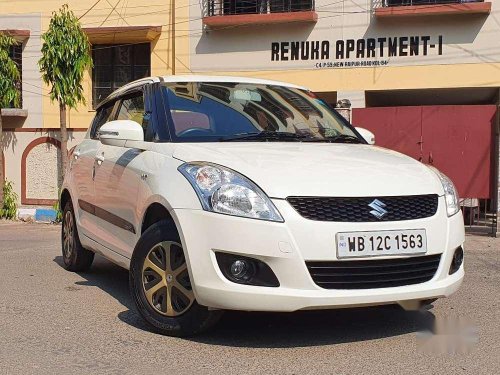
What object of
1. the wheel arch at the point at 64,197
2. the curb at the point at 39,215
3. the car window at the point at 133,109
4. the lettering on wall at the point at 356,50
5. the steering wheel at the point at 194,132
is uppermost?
the lettering on wall at the point at 356,50

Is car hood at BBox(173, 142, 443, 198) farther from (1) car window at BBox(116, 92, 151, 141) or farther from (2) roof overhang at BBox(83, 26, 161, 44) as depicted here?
(2) roof overhang at BBox(83, 26, 161, 44)

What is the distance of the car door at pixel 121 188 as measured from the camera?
4488mm

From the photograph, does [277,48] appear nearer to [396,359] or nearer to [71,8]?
[71,8]

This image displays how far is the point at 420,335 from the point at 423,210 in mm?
846

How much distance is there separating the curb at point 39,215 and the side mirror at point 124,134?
768cm

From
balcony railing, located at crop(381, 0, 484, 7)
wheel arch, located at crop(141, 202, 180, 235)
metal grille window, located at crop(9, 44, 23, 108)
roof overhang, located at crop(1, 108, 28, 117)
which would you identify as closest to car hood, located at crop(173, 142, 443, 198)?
wheel arch, located at crop(141, 202, 180, 235)

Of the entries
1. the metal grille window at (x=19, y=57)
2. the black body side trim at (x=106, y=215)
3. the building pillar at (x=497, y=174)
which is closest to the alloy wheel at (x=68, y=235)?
the black body side trim at (x=106, y=215)

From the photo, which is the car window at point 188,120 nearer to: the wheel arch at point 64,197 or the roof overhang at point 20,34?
the wheel arch at point 64,197

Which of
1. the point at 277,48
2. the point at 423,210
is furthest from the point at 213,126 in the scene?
the point at 277,48

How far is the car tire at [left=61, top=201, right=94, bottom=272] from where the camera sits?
20.2ft

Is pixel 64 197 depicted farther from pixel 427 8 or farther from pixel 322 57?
pixel 427 8

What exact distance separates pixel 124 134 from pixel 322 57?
31.0ft

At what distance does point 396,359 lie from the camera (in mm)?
3674

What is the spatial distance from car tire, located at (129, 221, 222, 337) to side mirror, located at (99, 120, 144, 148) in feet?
2.25
